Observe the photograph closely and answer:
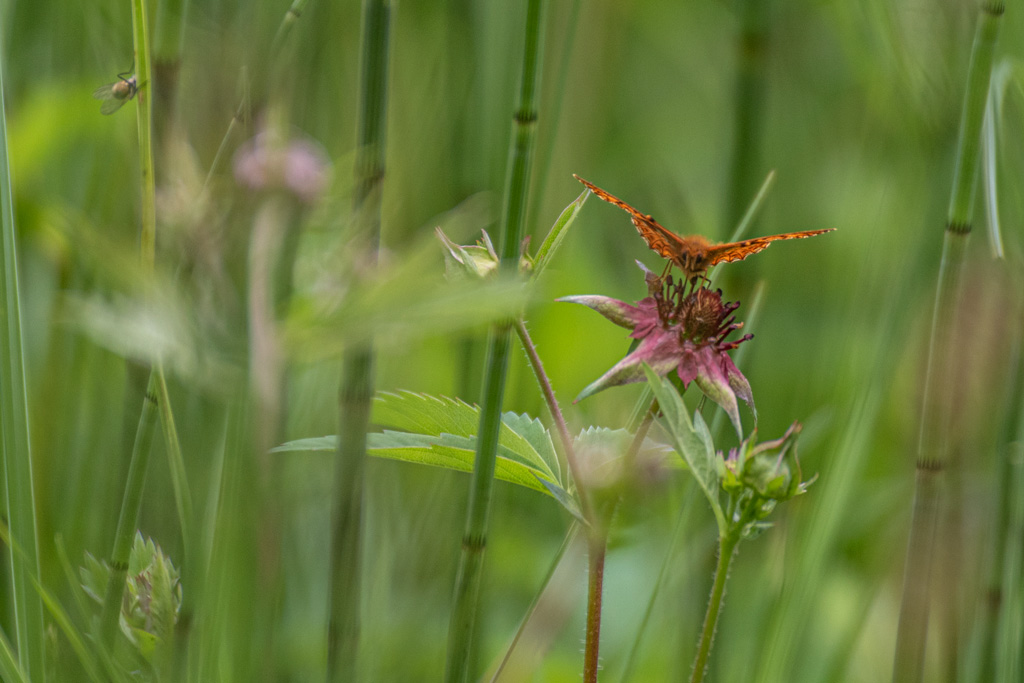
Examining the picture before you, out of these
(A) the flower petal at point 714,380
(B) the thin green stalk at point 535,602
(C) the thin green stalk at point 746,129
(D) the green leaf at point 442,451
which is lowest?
(B) the thin green stalk at point 535,602

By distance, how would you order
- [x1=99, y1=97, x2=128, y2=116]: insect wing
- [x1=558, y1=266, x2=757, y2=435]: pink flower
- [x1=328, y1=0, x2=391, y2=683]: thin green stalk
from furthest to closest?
[x1=99, y1=97, x2=128, y2=116]: insect wing < [x1=558, y1=266, x2=757, y2=435]: pink flower < [x1=328, y1=0, x2=391, y2=683]: thin green stalk

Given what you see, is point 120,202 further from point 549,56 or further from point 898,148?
point 898,148

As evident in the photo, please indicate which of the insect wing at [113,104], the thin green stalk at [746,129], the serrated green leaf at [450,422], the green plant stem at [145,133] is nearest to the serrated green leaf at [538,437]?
the serrated green leaf at [450,422]

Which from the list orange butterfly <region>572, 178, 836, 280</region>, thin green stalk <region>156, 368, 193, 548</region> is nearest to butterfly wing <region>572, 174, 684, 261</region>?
orange butterfly <region>572, 178, 836, 280</region>

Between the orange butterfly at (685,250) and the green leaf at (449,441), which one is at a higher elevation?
the orange butterfly at (685,250)

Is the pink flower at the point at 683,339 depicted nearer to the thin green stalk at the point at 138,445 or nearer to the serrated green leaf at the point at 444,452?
the serrated green leaf at the point at 444,452

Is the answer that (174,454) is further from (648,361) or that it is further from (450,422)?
(648,361)

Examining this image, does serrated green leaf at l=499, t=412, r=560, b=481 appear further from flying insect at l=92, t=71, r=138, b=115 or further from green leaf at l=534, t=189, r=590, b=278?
flying insect at l=92, t=71, r=138, b=115
